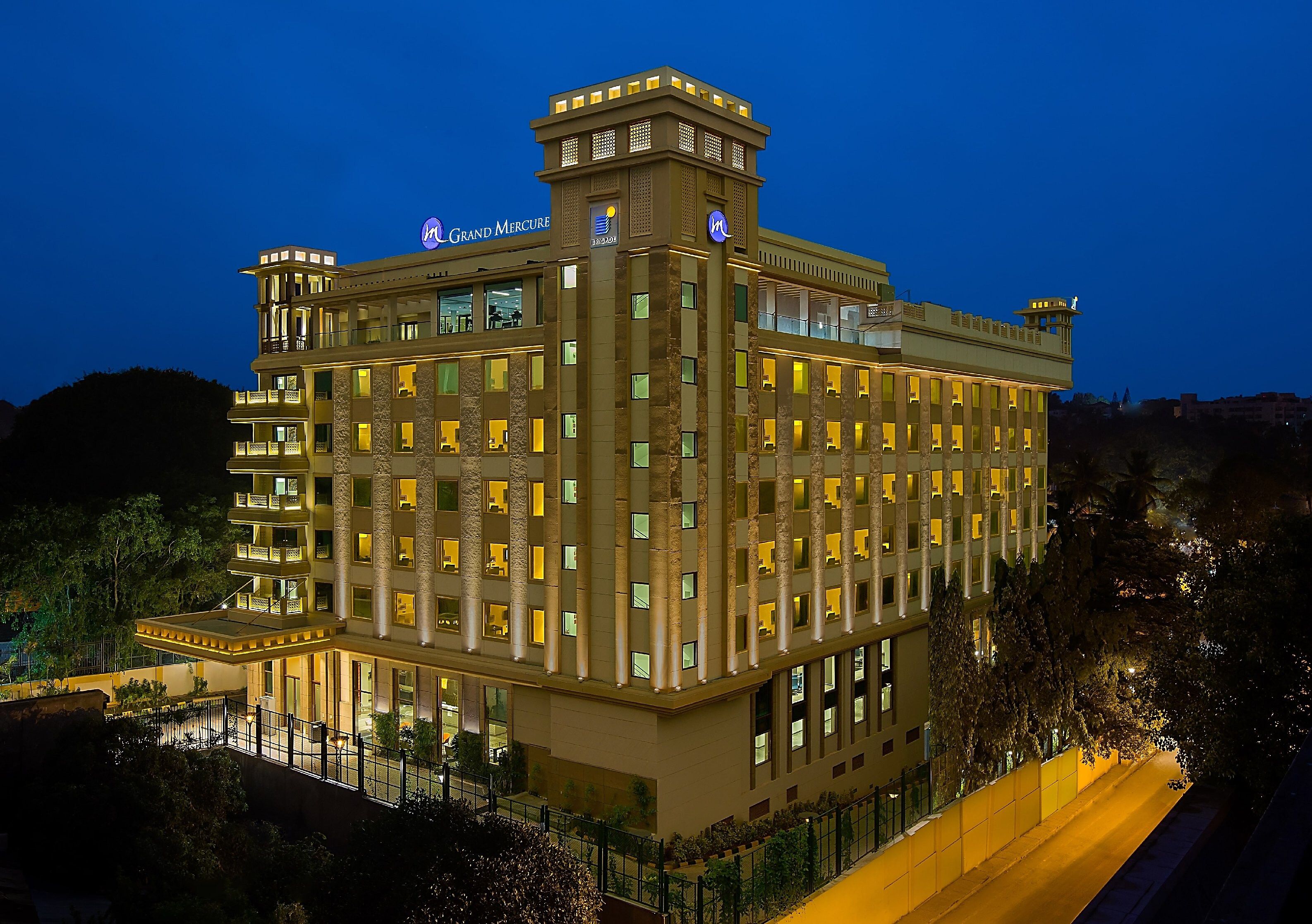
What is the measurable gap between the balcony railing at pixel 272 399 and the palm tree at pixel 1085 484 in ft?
194

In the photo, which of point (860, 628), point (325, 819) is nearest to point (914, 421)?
point (860, 628)

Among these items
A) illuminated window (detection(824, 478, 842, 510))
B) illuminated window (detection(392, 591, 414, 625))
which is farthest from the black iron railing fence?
illuminated window (detection(824, 478, 842, 510))

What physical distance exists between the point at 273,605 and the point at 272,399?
30.3ft

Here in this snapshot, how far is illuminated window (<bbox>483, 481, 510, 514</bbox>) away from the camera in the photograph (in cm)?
3750

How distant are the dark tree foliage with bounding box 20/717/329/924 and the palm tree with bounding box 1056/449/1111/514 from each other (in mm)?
68441

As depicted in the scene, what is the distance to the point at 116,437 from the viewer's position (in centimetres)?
8294

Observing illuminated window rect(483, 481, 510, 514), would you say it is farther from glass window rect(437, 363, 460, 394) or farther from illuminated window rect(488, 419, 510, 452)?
glass window rect(437, 363, 460, 394)

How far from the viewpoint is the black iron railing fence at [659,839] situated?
22.6 metres

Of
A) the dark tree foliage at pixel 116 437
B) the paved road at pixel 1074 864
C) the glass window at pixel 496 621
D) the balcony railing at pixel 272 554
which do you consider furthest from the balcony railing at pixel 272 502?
the dark tree foliage at pixel 116 437

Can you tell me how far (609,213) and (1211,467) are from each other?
391ft

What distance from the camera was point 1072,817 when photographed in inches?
1421

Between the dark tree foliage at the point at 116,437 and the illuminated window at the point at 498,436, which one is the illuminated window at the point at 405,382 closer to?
the illuminated window at the point at 498,436

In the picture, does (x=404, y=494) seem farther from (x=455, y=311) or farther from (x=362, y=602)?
(x=455, y=311)

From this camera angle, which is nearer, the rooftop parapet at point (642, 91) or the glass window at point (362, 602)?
the rooftop parapet at point (642, 91)
